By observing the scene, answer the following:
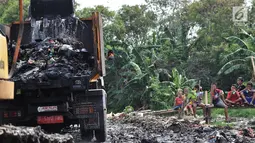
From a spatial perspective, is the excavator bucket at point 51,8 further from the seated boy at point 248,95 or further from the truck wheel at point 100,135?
the seated boy at point 248,95

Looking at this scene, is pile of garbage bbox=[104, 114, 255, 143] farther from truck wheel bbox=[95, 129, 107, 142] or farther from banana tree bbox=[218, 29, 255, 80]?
banana tree bbox=[218, 29, 255, 80]

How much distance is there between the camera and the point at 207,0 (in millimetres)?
33125

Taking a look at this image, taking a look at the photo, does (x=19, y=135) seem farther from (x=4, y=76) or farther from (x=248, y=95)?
(x=248, y=95)

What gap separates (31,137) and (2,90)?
156 cm

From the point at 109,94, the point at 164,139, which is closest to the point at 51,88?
the point at 164,139

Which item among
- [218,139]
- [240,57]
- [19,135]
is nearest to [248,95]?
[218,139]

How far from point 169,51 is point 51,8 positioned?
18368 mm

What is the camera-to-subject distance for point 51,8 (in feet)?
38.9

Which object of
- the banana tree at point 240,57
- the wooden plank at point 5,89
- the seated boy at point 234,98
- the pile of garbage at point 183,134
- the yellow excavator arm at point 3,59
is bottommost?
the pile of garbage at point 183,134

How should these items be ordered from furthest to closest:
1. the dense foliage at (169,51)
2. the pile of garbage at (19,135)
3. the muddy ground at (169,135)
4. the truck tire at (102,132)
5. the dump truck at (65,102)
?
the dense foliage at (169,51) → the truck tire at (102,132) → the dump truck at (65,102) → the muddy ground at (169,135) → the pile of garbage at (19,135)

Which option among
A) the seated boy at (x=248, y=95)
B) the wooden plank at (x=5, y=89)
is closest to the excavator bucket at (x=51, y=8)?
the wooden plank at (x=5, y=89)

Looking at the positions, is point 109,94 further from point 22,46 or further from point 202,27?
point 22,46

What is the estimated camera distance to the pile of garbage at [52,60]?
9.17 m

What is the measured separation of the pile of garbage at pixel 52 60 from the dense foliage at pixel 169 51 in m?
13.4
